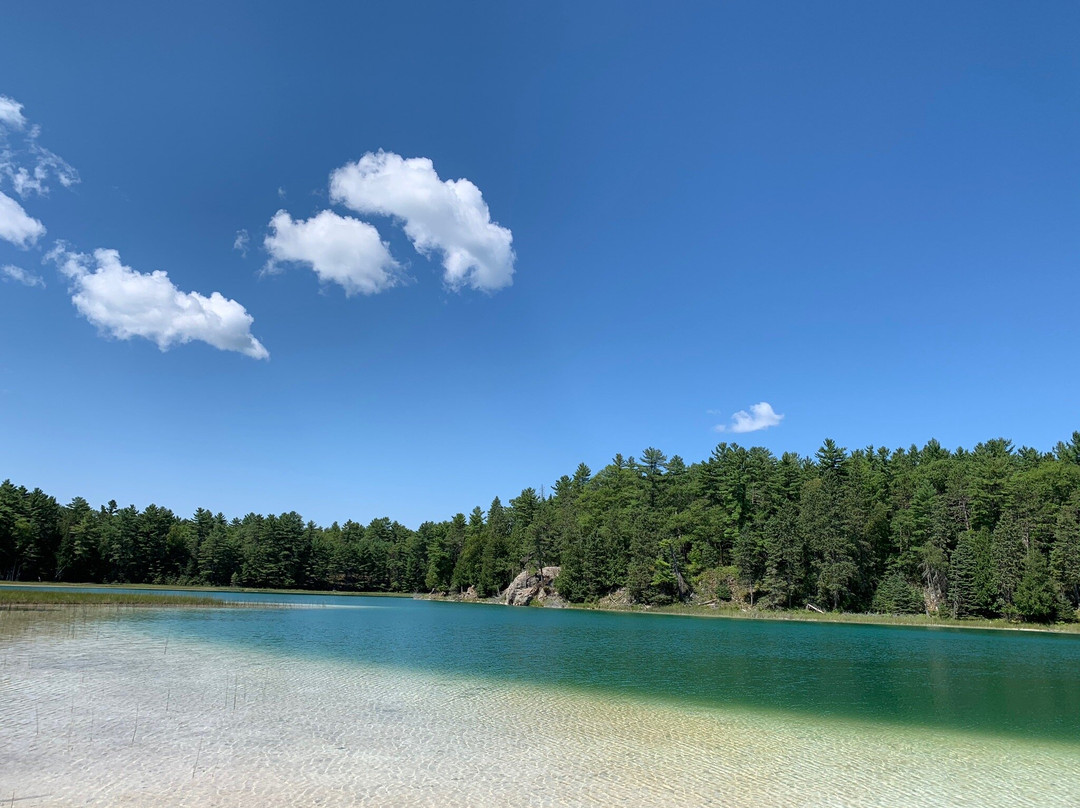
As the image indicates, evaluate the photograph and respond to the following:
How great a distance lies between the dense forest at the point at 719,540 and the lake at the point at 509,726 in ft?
137

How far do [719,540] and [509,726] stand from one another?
84.0m

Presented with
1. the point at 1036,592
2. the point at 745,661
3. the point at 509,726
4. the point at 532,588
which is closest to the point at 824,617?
the point at 1036,592

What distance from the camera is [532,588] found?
105 metres

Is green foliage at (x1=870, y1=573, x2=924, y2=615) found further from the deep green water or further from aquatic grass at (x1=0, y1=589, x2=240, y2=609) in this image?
aquatic grass at (x1=0, y1=589, x2=240, y2=609)

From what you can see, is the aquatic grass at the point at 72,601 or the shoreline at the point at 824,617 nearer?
the aquatic grass at the point at 72,601

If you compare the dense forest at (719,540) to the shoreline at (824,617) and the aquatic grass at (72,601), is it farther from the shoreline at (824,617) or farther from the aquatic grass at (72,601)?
the aquatic grass at (72,601)

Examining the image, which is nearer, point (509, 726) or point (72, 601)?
point (509, 726)

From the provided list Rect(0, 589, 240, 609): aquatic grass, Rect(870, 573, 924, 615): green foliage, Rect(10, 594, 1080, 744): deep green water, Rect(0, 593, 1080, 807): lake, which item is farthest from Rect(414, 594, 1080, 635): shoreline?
Rect(0, 589, 240, 609): aquatic grass

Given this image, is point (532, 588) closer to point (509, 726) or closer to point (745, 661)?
point (745, 661)

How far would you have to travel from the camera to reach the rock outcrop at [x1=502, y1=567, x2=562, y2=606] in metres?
104

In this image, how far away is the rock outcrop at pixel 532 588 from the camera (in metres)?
104

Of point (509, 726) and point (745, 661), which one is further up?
point (509, 726)

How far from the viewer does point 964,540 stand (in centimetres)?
7331

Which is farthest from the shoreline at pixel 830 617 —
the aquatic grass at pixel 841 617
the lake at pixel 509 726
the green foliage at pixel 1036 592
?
the lake at pixel 509 726
